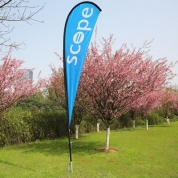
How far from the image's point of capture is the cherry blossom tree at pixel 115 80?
10266 mm

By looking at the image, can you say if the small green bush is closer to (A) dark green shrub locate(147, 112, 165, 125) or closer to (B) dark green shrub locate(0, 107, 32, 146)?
(B) dark green shrub locate(0, 107, 32, 146)

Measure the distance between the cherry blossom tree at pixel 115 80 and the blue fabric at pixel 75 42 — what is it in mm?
3750

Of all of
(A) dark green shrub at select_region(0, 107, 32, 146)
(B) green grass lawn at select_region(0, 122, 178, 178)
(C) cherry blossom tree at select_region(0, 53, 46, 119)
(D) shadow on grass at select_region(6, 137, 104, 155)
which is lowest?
(B) green grass lawn at select_region(0, 122, 178, 178)

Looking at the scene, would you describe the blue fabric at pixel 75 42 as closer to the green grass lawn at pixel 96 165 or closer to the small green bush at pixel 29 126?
the green grass lawn at pixel 96 165

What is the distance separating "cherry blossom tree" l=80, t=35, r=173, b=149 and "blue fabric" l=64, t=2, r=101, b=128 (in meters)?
3.75

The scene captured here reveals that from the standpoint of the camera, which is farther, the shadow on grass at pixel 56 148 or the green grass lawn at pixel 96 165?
the shadow on grass at pixel 56 148

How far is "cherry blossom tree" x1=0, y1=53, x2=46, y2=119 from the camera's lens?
9.55 m

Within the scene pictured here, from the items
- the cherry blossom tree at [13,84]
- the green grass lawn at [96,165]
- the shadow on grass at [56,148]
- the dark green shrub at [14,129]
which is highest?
the cherry blossom tree at [13,84]

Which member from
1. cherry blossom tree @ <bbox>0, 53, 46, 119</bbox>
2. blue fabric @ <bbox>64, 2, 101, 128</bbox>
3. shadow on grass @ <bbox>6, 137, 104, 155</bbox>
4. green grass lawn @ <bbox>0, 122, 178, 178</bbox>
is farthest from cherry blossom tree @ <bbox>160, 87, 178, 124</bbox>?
blue fabric @ <bbox>64, 2, 101, 128</bbox>

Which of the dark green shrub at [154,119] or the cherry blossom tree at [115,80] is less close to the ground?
the cherry blossom tree at [115,80]

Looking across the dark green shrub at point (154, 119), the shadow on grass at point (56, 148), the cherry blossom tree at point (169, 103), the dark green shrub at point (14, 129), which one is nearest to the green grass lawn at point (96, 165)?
the shadow on grass at point (56, 148)

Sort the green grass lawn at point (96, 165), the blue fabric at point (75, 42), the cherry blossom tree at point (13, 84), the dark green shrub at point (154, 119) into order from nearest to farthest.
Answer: the blue fabric at point (75, 42), the green grass lawn at point (96, 165), the cherry blossom tree at point (13, 84), the dark green shrub at point (154, 119)

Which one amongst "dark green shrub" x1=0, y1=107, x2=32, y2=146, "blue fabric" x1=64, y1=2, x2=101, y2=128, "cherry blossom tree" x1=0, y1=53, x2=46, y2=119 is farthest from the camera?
"dark green shrub" x1=0, y1=107, x2=32, y2=146

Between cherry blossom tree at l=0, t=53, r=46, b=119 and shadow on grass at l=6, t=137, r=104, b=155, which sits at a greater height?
cherry blossom tree at l=0, t=53, r=46, b=119
